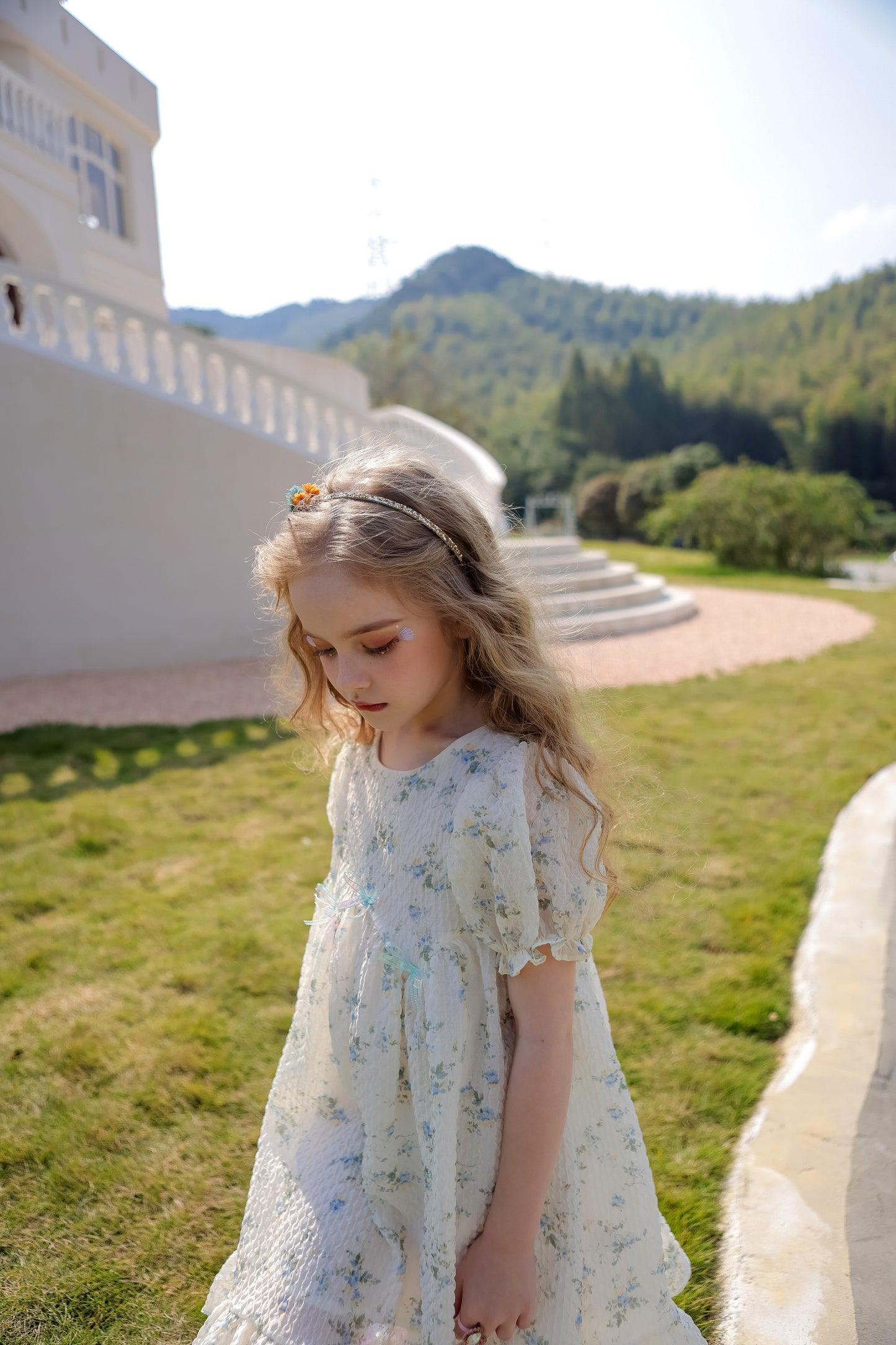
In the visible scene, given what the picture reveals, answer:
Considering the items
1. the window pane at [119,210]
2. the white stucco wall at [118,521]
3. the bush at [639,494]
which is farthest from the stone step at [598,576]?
the bush at [639,494]

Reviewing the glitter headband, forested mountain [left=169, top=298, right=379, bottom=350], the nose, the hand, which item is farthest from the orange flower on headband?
forested mountain [left=169, top=298, right=379, bottom=350]

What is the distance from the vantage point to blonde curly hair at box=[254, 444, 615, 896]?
1071 mm

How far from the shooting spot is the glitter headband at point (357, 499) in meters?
1.10

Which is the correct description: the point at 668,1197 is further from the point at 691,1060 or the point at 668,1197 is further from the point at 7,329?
the point at 7,329

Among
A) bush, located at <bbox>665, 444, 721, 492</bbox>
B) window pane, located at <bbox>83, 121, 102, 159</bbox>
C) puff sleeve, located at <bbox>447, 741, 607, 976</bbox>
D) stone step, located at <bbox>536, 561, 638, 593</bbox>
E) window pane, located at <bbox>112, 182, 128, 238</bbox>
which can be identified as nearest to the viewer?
puff sleeve, located at <bbox>447, 741, 607, 976</bbox>

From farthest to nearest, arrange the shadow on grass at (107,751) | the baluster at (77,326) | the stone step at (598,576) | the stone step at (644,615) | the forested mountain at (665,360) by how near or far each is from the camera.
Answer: the forested mountain at (665,360) → the stone step at (598,576) → the stone step at (644,615) → the baluster at (77,326) → the shadow on grass at (107,751)

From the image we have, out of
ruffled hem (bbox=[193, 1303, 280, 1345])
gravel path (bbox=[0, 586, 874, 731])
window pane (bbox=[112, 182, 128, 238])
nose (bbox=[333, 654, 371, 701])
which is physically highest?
window pane (bbox=[112, 182, 128, 238])

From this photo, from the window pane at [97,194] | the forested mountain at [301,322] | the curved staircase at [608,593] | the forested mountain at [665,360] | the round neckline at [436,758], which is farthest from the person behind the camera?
the forested mountain at [301,322]

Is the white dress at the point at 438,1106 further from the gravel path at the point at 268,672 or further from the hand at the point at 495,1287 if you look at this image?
the gravel path at the point at 268,672

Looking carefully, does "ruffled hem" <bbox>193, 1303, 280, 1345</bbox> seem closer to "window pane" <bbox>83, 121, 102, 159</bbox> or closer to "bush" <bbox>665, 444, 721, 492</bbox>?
"window pane" <bbox>83, 121, 102, 159</bbox>

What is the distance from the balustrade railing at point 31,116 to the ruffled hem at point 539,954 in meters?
10.9

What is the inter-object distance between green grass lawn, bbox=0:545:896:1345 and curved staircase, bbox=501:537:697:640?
362 cm

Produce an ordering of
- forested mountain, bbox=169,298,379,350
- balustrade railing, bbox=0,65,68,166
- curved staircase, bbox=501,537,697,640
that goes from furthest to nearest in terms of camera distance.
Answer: forested mountain, bbox=169,298,379,350 < balustrade railing, bbox=0,65,68,166 < curved staircase, bbox=501,537,697,640

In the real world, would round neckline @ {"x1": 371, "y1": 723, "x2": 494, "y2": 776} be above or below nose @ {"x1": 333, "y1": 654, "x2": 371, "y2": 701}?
below
